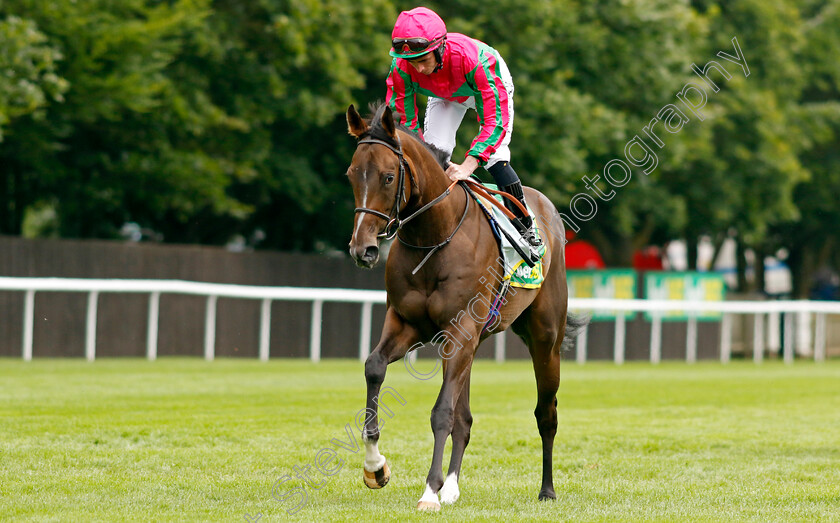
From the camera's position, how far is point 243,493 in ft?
19.8

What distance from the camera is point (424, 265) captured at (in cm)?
605

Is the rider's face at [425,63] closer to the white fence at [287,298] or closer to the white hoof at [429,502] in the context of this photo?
the white hoof at [429,502]

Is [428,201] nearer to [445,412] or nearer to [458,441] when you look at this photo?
[445,412]

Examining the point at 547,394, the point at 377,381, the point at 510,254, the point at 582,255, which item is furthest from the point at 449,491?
the point at 582,255

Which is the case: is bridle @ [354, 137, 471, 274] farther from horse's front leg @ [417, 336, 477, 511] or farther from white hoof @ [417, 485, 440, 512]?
white hoof @ [417, 485, 440, 512]

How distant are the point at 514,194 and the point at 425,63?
1146mm

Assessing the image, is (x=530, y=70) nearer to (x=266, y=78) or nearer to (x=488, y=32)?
(x=488, y=32)

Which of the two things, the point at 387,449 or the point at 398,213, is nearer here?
the point at 398,213

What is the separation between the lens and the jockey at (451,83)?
20.4 ft

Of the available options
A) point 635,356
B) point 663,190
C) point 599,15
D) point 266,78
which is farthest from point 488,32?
point 635,356

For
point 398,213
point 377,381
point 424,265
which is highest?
point 398,213

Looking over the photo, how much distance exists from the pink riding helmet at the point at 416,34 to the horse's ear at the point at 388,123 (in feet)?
2.01

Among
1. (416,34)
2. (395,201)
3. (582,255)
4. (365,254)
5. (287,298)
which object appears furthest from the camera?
(582,255)

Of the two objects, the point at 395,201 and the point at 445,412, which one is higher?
the point at 395,201
